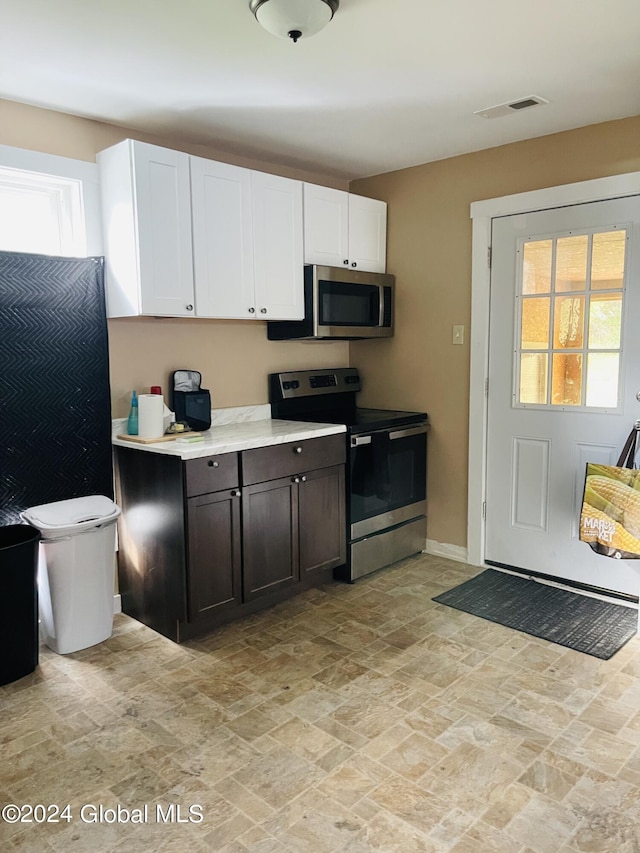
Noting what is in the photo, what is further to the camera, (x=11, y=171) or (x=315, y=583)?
(x=315, y=583)

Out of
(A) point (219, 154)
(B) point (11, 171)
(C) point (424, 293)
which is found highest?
(A) point (219, 154)

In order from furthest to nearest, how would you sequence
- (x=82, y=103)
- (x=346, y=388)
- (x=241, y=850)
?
(x=346, y=388) → (x=82, y=103) → (x=241, y=850)

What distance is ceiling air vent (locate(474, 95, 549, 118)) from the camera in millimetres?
2730

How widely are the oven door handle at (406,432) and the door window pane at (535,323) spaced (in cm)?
77

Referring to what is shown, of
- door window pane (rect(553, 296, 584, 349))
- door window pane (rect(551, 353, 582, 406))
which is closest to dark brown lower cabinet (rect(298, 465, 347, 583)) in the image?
door window pane (rect(551, 353, 582, 406))

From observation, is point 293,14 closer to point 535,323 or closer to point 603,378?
point 535,323

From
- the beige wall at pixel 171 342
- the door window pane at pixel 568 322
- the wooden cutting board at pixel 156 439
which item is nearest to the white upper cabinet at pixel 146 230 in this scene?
the beige wall at pixel 171 342

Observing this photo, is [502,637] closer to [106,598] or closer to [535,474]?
[535,474]

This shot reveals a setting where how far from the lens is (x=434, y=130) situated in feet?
10.3

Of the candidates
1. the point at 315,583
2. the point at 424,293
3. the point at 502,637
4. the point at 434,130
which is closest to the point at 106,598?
the point at 315,583

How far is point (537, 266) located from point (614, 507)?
131 cm

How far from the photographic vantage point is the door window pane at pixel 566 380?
3.22 meters

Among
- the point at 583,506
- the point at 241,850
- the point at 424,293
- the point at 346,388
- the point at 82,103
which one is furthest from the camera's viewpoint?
the point at 346,388

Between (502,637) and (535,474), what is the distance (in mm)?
976
